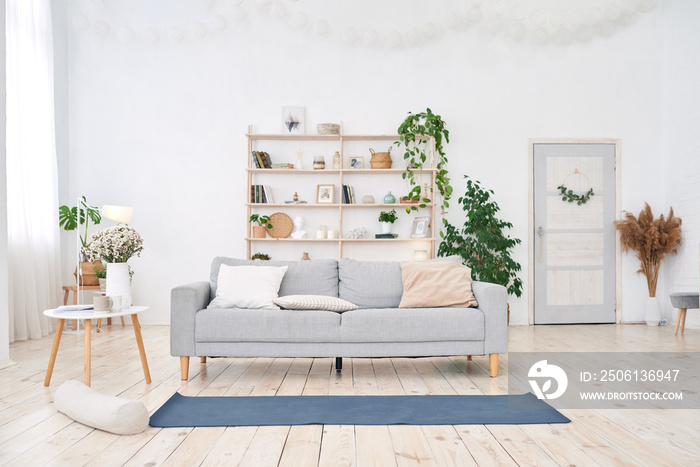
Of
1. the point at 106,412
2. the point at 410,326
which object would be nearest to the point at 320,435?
the point at 106,412

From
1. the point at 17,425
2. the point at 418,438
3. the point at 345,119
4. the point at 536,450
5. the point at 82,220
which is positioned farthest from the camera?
the point at 345,119

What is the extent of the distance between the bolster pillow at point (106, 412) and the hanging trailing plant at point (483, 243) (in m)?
4.00

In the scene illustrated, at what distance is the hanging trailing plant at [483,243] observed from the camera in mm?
5867

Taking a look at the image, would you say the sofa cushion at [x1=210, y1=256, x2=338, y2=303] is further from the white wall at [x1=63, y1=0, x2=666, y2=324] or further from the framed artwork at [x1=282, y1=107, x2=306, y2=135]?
the framed artwork at [x1=282, y1=107, x2=306, y2=135]

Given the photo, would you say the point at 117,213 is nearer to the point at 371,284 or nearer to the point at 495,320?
the point at 371,284

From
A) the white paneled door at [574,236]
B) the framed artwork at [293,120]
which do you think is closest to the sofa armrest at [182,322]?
the framed artwork at [293,120]

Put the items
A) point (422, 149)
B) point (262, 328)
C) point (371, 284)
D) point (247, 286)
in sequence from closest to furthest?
point (262, 328)
point (247, 286)
point (371, 284)
point (422, 149)

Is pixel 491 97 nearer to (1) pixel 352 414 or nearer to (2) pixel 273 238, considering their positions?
(2) pixel 273 238

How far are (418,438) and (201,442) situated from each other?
94 cm

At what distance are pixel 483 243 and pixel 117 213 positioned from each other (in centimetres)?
382

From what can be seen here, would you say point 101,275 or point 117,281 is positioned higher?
point 117,281

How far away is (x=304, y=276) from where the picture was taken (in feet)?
13.7

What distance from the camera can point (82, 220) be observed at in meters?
5.88

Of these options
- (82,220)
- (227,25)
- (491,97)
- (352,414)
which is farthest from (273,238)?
(352,414)
